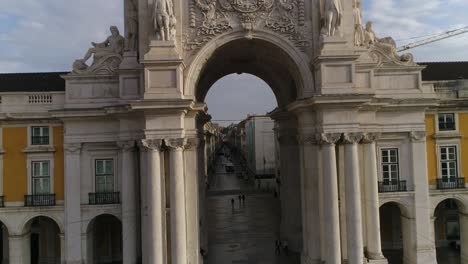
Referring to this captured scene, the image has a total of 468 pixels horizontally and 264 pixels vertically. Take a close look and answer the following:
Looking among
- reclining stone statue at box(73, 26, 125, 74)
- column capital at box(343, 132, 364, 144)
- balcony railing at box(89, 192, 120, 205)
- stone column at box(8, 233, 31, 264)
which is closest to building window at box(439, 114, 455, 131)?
column capital at box(343, 132, 364, 144)

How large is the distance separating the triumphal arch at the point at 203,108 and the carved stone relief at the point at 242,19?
58 millimetres

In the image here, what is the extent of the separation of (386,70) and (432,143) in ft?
20.1

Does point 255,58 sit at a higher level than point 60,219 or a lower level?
higher

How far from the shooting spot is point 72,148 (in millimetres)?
27859

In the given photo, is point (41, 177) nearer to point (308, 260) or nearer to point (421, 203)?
point (308, 260)

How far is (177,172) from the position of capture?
24.5 meters

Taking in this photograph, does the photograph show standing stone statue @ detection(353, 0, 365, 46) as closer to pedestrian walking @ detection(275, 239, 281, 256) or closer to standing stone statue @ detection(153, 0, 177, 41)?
standing stone statue @ detection(153, 0, 177, 41)

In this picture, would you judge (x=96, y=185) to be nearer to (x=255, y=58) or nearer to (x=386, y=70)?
(x=255, y=58)

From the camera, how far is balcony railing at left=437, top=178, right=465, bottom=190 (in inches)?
1171

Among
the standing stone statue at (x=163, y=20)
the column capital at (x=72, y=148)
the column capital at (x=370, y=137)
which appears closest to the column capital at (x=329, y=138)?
the column capital at (x=370, y=137)

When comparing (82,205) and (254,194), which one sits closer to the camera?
(82,205)

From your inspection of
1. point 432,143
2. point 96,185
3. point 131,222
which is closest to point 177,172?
point 131,222

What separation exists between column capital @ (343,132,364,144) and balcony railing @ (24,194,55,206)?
18.3 meters

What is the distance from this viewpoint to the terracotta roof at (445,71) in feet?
112
